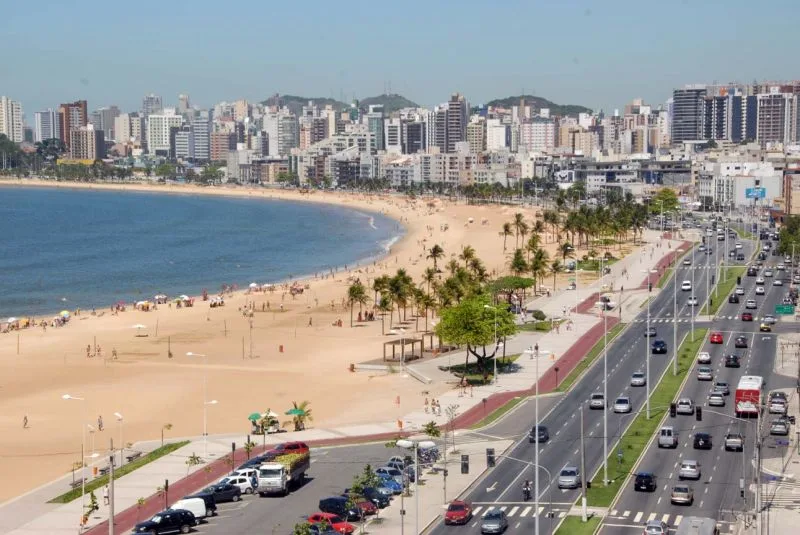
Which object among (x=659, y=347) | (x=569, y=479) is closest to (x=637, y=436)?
(x=569, y=479)

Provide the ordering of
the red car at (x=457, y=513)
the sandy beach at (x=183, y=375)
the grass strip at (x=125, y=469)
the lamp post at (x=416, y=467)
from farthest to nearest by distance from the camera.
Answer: the sandy beach at (x=183, y=375), the grass strip at (x=125, y=469), the red car at (x=457, y=513), the lamp post at (x=416, y=467)

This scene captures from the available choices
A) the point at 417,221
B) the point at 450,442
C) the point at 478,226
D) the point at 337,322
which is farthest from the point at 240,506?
the point at 417,221

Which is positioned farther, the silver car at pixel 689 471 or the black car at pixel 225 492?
the silver car at pixel 689 471

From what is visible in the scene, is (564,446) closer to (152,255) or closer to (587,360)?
(587,360)

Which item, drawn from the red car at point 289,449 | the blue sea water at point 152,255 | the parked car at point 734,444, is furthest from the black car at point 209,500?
the blue sea water at point 152,255

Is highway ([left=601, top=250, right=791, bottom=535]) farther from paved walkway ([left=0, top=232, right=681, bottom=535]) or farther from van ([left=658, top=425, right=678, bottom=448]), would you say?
paved walkway ([left=0, top=232, right=681, bottom=535])

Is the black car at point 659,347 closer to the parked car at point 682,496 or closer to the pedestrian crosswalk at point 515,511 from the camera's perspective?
the parked car at point 682,496

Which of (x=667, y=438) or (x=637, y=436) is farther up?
(x=667, y=438)

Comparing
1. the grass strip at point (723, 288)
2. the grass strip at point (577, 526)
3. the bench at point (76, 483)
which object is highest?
the grass strip at point (723, 288)
